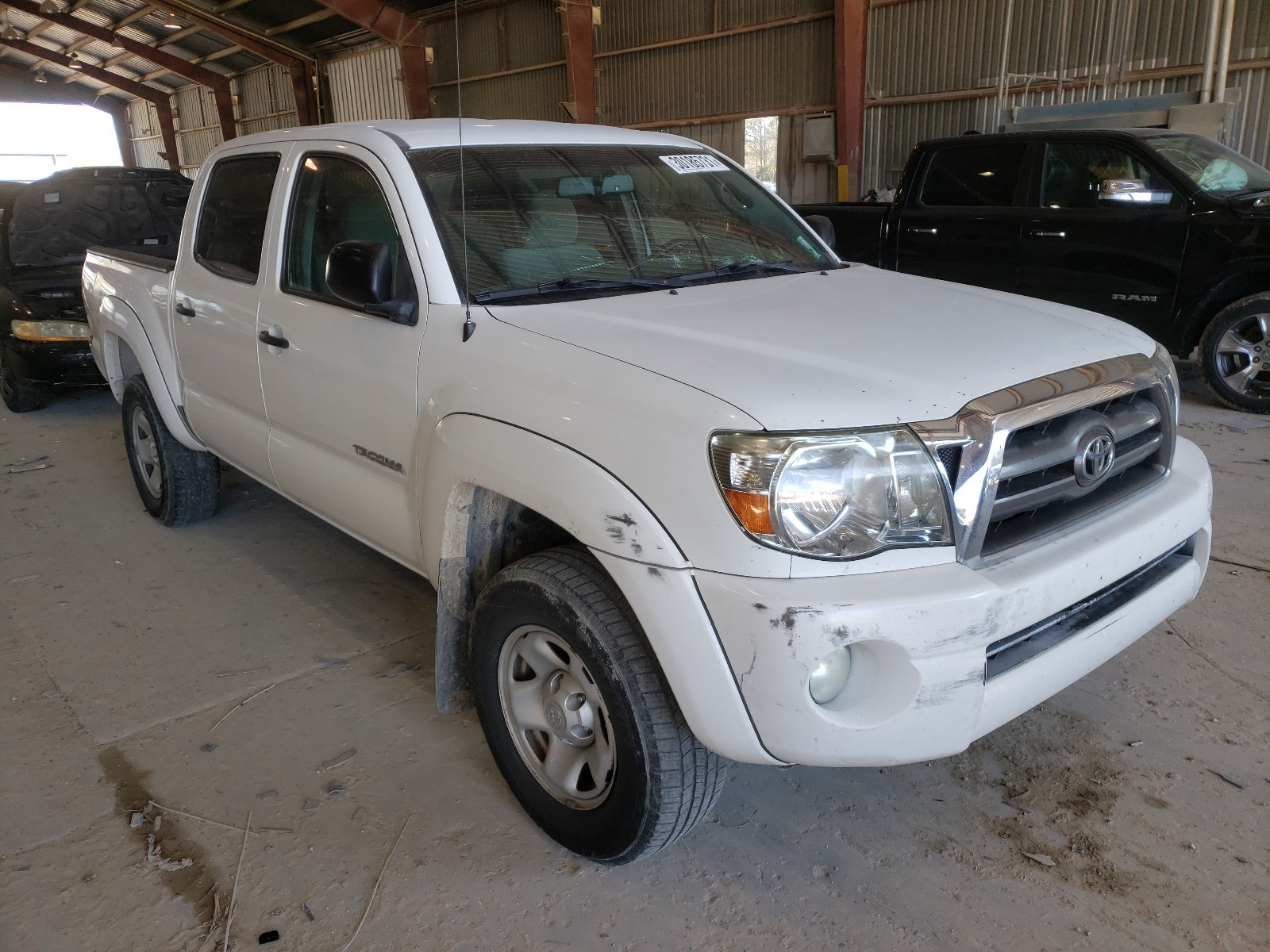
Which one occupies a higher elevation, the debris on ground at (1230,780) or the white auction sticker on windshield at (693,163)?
the white auction sticker on windshield at (693,163)

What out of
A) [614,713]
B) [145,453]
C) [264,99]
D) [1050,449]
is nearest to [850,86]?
[145,453]

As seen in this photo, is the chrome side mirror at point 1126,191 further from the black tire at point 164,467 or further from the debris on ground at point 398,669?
the black tire at point 164,467

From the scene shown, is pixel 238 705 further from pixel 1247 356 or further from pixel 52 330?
pixel 1247 356

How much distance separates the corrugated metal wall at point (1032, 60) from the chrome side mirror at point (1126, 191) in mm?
3975

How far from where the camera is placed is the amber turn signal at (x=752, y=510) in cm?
178

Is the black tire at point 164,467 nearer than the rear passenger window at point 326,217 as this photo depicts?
No

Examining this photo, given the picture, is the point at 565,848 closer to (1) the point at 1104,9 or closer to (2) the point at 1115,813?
(2) the point at 1115,813

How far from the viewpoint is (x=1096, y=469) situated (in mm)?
2094

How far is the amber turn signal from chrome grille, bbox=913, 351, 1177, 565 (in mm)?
337

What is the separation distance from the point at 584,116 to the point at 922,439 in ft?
47.8

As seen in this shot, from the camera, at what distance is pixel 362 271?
246 centimetres

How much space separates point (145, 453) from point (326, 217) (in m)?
2.28

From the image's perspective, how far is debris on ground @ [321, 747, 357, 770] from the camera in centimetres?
272

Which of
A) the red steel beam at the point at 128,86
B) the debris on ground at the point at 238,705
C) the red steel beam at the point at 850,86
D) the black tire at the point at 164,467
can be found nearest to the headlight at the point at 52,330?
the black tire at the point at 164,467
